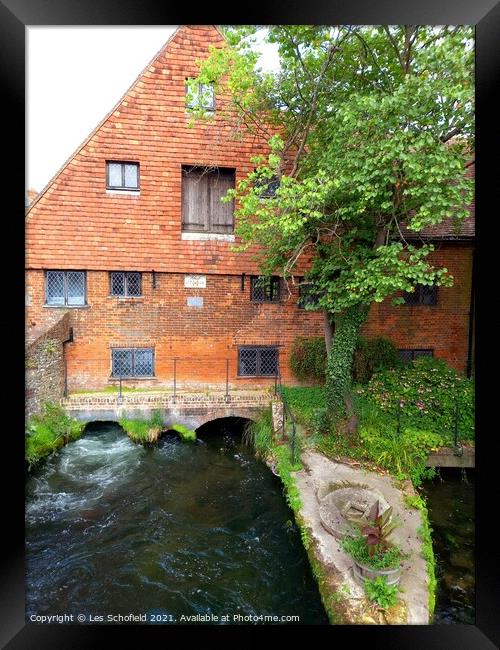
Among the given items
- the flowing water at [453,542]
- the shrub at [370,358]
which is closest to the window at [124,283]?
the shrub at [370,358]

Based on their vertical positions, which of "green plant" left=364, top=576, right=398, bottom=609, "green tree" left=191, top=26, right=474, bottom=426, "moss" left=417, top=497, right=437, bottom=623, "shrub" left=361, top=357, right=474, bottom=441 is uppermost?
"green tree" left=191, top=26, right=474, bottom=426

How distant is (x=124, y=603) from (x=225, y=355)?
6237mm

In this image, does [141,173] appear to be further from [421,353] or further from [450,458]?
[450,458]

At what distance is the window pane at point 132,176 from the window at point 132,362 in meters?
4.43

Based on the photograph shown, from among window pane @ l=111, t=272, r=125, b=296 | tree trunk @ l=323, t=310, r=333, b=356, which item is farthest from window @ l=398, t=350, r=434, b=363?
window pane @ l=111, t=272, r=125, b=296

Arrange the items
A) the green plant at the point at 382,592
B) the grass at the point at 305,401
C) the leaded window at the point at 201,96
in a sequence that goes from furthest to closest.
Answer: the grass at the point at 305,401, the leaded window at the point at 201,96, the green plant at the point at 382,592

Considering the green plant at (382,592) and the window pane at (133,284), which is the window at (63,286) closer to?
the window pane at (133,284)

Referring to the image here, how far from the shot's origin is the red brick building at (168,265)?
8.89 meters

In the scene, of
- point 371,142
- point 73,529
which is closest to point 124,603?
point 73,529

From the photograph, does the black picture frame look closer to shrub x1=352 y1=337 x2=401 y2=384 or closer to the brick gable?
the brick gable

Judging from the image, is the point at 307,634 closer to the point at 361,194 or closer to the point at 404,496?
the point at 404,496

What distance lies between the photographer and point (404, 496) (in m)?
5.61

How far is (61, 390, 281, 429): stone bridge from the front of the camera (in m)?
8.61
